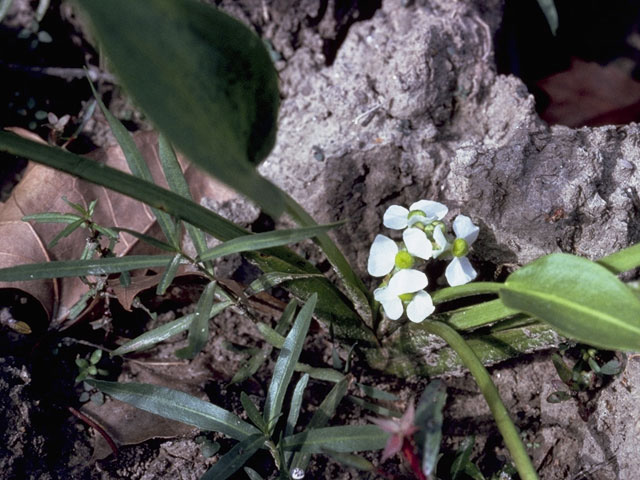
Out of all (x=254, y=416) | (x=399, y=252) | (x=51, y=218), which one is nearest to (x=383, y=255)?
(x=399, y=252)

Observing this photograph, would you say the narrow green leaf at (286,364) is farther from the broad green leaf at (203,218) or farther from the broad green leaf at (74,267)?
the broad green leaf at (74,267)

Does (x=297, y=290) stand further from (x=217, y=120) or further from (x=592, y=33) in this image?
(x=592, y=33)

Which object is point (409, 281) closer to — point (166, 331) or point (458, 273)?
point (458, 273)

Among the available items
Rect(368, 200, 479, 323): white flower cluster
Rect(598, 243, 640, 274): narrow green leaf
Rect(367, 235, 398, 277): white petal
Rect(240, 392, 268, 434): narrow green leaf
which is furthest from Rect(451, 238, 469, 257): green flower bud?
Rect(240, 392, 268, 434): narrow green leaf

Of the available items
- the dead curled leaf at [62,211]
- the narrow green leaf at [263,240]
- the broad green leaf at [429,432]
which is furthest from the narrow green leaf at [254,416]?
the dead curled leaf at [62,211]

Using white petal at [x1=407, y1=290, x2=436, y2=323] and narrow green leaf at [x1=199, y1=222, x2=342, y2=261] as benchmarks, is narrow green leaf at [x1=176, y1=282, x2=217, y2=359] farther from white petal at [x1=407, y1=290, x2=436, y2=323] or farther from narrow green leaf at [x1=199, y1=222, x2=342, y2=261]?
white petal at [x1=407, y1=290, x2=436, y2=323]

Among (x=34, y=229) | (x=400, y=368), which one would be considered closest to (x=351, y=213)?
(x=400, y=368)
